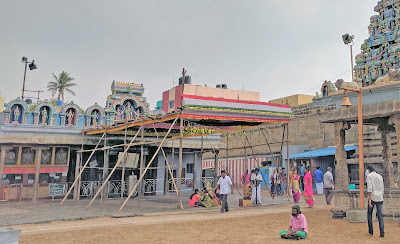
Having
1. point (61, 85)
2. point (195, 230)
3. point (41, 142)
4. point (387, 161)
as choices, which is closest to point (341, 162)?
point (387, 161)

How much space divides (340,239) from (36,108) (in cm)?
1464

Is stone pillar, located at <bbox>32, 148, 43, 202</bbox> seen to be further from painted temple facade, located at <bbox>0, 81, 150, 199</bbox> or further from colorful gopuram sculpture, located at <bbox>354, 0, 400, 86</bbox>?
colorful gopuram sculpture, located at <bbox>354, 0, 400, 86</bbox>

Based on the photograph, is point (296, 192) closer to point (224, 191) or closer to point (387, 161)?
point (387, 161)

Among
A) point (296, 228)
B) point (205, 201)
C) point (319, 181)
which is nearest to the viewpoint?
point (296, 228)

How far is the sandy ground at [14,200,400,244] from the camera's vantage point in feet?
24.6

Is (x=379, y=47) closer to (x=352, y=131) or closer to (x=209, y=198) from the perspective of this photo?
(x=352, y=131)

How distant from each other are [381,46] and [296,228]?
2490cm

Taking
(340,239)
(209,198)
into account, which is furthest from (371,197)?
(209,198)

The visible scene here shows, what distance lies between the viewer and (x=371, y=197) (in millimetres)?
8125

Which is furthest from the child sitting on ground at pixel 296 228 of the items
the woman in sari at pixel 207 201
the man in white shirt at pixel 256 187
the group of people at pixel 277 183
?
the group of people at pixel 277 183

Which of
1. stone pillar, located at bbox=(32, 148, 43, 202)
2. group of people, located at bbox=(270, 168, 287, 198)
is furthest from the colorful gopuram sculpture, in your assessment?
stone pillar, located at bbox=(32, 148, 43, 202)

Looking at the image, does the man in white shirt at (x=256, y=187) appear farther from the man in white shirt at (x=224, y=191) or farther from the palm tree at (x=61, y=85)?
the palm tree at (x=61, y=85)

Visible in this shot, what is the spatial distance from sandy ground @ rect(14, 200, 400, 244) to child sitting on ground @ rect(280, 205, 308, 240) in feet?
0.54

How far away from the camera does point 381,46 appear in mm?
27422
